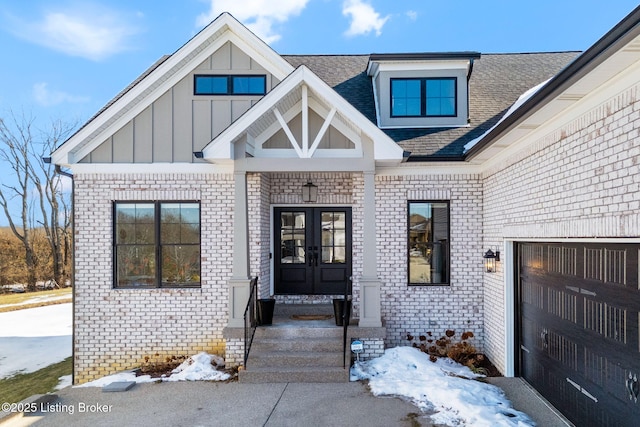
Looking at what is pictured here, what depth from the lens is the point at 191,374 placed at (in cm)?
685

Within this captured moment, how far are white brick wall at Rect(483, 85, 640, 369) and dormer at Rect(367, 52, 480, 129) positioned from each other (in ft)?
7.33

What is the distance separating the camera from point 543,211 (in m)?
5.42

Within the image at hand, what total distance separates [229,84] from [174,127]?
1321 mm

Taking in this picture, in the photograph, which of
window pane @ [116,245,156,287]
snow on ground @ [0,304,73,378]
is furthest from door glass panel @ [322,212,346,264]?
snow on ground @ [0,304,73,378]

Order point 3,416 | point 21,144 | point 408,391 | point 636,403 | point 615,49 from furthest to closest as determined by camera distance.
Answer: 1. point 21,144
2. point 408,391
3. point 3,416
4. point 636,403
5. point 615,49

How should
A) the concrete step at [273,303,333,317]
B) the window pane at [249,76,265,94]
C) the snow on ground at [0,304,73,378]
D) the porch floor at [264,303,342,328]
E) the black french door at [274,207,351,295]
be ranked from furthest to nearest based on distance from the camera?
the snow on ground at [0,304,73,378], the black french door at [274,207,351,295], the concrete step at [273,303,333,317], the window pane at [249,76,265,94], the porch floor at [264,303,342,328]

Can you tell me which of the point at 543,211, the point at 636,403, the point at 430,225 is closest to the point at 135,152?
the point at 430,225

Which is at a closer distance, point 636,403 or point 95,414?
point 636,403

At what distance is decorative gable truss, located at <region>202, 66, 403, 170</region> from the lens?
6781 mm

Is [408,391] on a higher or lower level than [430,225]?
lower

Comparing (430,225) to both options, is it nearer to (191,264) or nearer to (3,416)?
(191,264)

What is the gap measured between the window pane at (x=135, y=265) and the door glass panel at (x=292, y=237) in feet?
8.71

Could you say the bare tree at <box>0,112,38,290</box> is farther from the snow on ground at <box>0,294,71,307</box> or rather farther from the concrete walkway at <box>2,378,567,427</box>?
the concrete walkway at <box>2,378,567,427</box>

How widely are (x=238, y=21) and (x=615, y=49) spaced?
6451 mm
